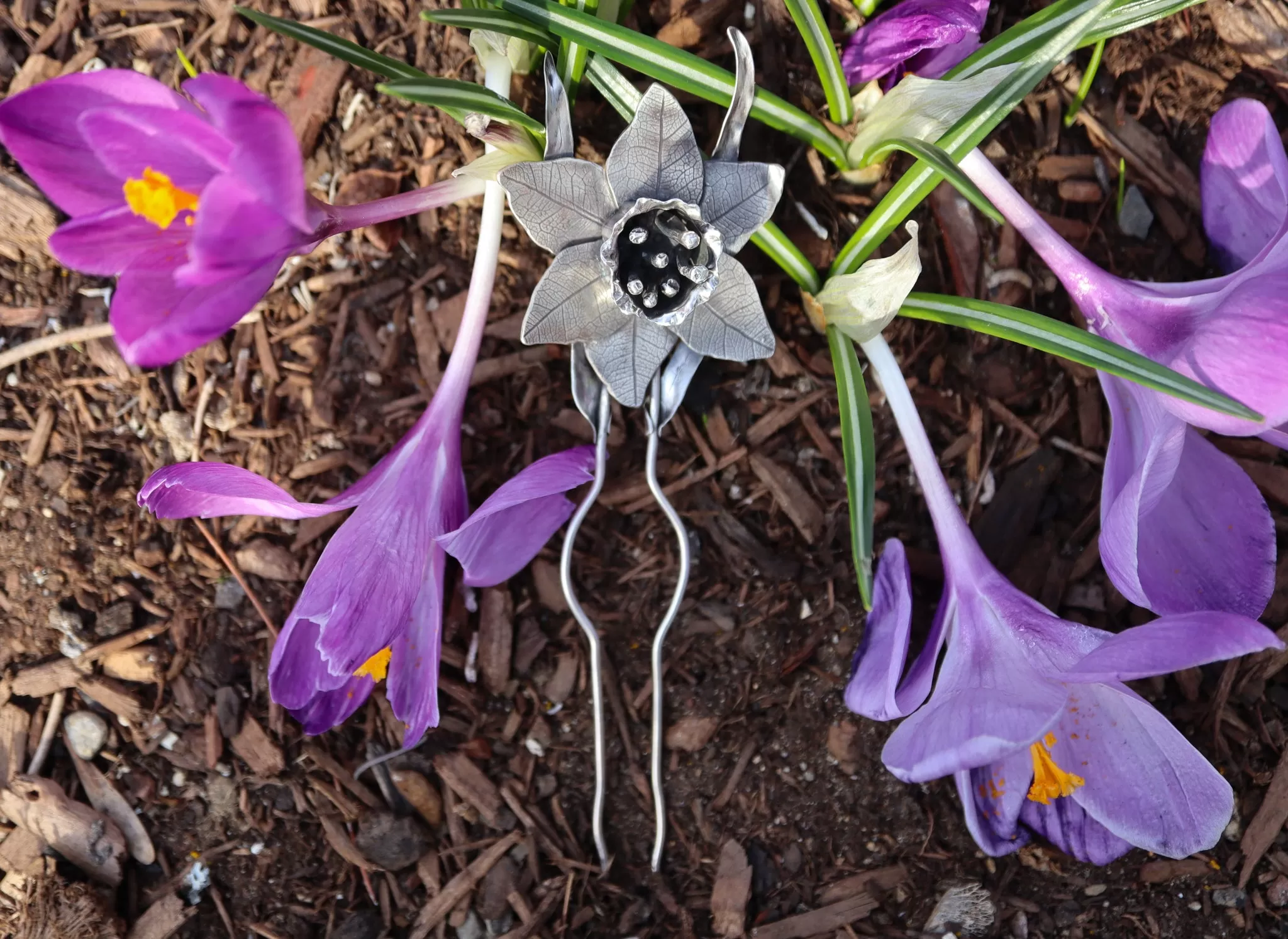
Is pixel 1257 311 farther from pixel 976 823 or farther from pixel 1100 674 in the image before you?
pixel 976 823

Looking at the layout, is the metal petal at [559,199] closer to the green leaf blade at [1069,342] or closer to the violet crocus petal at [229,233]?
the violet crocus petal at [229,233]

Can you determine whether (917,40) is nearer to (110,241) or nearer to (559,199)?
(559,199)

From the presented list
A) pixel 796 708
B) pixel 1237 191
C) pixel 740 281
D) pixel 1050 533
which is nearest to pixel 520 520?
pixel 740 281

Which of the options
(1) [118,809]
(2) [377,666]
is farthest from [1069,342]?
(1) [118,809]

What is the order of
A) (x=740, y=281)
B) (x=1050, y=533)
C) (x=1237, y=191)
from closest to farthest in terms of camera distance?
(x=740, y=281)
(x=1237, y=191)
(x=1050, y=533)

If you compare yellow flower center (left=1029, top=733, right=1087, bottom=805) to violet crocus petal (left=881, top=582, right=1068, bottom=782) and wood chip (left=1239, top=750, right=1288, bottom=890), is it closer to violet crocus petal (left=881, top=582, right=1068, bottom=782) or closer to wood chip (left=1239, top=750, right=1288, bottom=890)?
violet crocus petal (left=881, top=582, right=1068, bottom=782)
